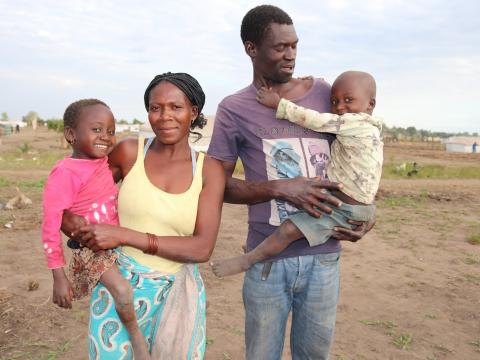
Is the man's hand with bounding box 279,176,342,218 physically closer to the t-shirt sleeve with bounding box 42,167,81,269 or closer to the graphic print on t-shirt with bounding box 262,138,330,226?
the graphic print on t-shirt with bounding box 262,138,330,226

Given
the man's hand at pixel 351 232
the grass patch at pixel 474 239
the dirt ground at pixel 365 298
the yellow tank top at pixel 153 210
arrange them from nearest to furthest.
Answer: the yellow tank top at pixel 153 210 → the man's hand at pixel 351 232 → the dirt ground at pixel 365 298 → the grass patch at pixel 474 239

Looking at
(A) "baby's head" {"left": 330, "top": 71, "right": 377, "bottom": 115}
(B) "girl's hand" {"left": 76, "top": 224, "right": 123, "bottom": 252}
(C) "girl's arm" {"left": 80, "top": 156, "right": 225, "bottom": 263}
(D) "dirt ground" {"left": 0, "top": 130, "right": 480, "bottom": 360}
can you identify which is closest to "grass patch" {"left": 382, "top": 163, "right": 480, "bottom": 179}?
(D) "dirt ground" {"left": 0, "top": 130, "right": 480, "bottom": 360}

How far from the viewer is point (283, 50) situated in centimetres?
231

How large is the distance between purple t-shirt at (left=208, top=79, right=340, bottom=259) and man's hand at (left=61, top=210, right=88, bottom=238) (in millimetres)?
785

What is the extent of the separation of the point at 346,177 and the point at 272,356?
3.37ft

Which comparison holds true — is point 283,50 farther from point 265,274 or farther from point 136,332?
point 136,332

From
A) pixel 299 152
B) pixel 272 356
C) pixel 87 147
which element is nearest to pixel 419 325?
pixel 272 356

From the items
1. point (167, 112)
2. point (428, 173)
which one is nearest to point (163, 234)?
point (167, 112)

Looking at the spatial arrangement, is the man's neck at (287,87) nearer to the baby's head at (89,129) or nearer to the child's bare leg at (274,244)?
the child's bare leg at (274,244)

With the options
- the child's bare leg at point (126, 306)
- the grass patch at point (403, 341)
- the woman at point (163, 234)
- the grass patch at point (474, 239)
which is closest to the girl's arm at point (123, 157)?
the woman at point (163, 234)

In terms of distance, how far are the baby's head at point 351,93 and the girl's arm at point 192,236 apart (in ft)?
2.38

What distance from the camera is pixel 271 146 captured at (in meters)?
2.36

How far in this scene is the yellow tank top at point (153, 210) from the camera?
78.9 inches

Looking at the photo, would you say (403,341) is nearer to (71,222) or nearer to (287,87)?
(287,87)
